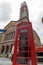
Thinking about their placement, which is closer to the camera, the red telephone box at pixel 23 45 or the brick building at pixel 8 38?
the red telephone box at pixel 23 45

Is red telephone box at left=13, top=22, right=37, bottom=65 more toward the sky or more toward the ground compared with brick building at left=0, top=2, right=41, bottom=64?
more toward the ground

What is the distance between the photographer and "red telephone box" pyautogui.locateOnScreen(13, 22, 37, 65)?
5.28 metres

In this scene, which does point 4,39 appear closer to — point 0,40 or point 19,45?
point 0,40

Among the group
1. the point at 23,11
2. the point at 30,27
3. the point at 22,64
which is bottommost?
the point at 22,64

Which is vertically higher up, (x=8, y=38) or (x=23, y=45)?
(x=8, y=38)

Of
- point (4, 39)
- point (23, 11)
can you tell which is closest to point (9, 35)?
point (4, 39)

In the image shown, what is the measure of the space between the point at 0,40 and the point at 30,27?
57.0 metres

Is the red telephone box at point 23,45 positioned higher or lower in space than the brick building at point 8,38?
lower

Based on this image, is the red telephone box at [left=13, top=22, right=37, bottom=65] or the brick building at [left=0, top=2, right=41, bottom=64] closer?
the red telephone box at [left=13, top=22, right=37, bottom=65]

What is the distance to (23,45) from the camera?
549cm

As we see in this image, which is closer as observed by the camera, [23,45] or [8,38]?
[23,45]

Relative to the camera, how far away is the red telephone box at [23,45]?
5277 mm

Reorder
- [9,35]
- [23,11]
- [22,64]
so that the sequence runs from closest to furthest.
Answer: [22,64] → [9,35] → [23,11]

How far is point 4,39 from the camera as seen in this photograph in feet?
198
